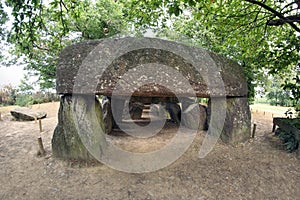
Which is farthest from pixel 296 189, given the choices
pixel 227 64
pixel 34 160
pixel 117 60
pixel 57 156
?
pixel 34 160

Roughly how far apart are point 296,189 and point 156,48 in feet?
10.3

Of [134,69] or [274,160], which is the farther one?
[274,160]

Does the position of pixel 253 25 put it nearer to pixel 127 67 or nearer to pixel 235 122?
pixel 235 122

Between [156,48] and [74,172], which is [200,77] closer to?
[156,48]

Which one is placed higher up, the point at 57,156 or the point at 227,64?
the point at 227,64

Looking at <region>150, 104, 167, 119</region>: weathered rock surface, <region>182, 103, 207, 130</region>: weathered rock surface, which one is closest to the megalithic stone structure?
<region>182, 103, 207, 130</region>: weathered rock surface

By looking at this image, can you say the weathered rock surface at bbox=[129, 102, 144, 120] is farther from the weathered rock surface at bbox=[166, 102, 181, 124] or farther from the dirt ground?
the dirt ground

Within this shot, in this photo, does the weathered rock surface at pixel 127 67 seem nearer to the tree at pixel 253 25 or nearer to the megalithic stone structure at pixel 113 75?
the megalithic stone structure at pixel 113 75

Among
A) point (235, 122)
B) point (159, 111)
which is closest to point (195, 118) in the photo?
point (235, 122)

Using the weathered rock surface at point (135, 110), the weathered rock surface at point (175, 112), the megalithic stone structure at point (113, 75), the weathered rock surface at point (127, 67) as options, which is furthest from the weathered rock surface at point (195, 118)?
the weathered rock surface at point (127, 67)

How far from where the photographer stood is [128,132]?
5773 millimetres

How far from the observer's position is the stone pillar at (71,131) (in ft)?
11.3

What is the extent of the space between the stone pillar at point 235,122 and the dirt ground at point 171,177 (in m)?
0.32

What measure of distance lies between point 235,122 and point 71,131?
368 centimetres
